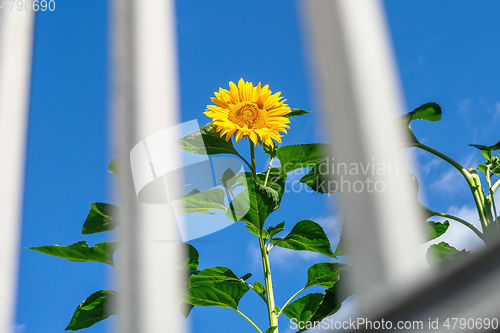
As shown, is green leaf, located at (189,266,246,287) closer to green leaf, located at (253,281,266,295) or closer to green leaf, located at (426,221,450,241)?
green leaf, located at (253,281,266,295)

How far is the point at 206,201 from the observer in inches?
17.2

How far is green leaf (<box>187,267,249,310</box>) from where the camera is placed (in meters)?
0.41

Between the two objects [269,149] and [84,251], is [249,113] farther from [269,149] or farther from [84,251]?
[84,251]

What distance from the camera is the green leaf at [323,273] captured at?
43 centimetres

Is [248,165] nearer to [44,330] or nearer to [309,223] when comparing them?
[309,223]

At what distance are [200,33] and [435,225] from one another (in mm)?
853

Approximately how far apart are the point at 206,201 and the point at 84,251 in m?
0.12

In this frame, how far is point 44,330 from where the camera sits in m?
0.56

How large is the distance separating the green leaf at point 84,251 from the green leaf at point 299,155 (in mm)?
183

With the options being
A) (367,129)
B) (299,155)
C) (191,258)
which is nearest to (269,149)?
(299,155)

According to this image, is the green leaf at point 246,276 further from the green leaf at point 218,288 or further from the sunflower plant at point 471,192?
the sunflower plant at point 471,192

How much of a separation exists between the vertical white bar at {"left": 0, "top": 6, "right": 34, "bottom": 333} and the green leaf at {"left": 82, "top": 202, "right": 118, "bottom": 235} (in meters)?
0.12

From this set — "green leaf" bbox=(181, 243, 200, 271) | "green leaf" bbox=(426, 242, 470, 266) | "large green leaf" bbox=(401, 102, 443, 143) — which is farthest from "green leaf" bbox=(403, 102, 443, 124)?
"green leaf" bbox=(181, 243, 200, 271)

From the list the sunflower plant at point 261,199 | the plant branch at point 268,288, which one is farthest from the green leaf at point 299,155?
the plant branch at point 268,288
